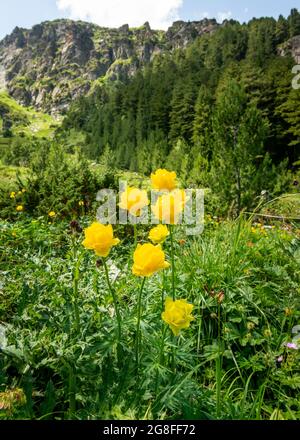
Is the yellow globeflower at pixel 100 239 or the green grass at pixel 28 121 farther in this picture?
the green grass at pixel 28 121

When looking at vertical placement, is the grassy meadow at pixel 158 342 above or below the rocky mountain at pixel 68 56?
below

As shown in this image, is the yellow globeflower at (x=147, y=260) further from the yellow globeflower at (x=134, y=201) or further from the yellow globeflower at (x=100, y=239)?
the yellow globeflower at (x=134, y=201)

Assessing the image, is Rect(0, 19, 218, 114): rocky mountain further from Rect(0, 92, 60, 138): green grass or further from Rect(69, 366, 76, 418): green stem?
Rect(69, 366, 76, 418): green stem

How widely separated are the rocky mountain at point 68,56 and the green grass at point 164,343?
432ft

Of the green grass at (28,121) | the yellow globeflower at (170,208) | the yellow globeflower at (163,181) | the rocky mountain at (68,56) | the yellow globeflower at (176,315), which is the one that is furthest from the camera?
the rocky mountain at (68,56)

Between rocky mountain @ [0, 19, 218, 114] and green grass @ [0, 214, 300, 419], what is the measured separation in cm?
13158

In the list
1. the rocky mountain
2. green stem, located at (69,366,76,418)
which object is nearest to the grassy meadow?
green stem, located at (69,366,76,418)

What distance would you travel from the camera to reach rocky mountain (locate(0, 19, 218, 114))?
437 feet

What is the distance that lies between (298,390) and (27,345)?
1213mm

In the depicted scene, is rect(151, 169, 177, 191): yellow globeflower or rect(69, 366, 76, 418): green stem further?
rect(151, 169, 177, 191): yellow globeflower

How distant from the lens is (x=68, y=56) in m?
146

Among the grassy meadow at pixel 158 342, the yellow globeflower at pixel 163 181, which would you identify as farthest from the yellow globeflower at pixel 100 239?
the yellow globeflower at pixel 163 181

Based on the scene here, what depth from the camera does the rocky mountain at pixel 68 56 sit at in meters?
133
